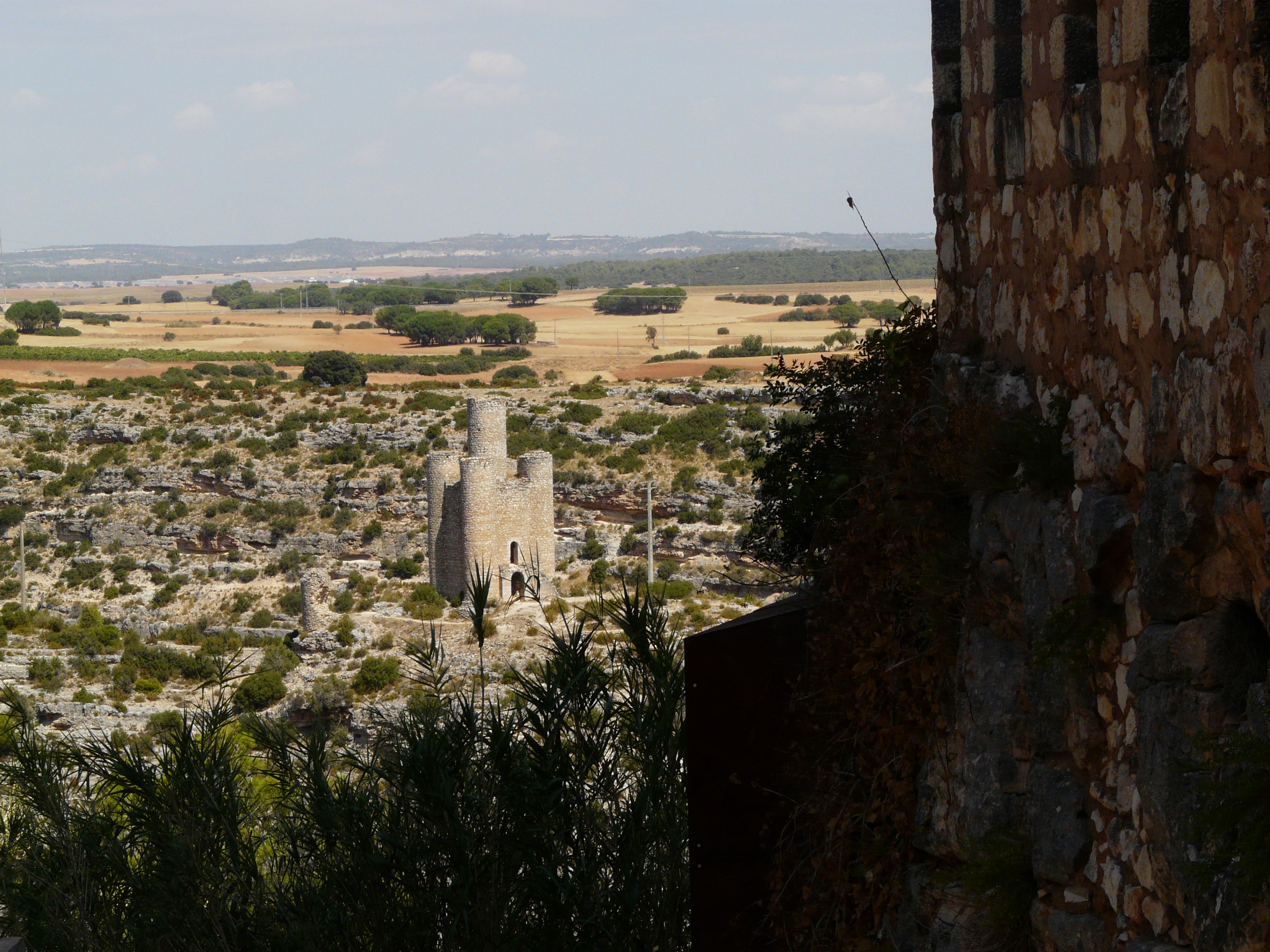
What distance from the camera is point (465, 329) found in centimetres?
7638

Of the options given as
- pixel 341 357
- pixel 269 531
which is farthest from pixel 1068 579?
pixel 341 357

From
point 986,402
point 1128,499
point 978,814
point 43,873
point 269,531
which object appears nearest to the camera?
point 1128,499

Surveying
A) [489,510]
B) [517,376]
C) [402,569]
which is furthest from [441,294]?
[489,510]

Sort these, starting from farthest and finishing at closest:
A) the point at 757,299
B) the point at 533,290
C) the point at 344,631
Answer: the point at 533,290, the point at 757,299, the point at 344,631

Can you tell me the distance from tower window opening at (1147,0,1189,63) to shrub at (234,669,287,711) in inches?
801

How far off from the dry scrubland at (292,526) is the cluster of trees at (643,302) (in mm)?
42542

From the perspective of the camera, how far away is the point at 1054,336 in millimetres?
3066

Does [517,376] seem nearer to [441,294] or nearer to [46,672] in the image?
[46,672]

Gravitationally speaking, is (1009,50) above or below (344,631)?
above

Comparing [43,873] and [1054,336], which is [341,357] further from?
[1054,336]

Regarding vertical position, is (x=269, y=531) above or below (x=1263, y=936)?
below

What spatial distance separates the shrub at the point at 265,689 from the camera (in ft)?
68.9

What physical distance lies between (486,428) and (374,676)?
7.74m

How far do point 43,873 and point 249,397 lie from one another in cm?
4135
